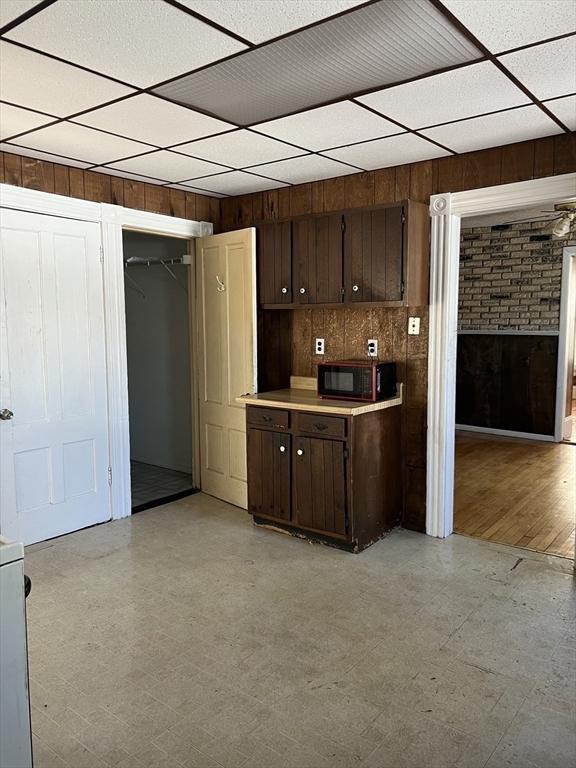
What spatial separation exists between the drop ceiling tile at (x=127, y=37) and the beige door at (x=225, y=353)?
6.54ft

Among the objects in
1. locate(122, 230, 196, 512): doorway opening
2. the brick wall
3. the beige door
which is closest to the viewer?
the beige door

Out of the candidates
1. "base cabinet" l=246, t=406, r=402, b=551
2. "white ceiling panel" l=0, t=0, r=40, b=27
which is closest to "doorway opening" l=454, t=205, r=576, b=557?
"base cabinet" l=246, t=406, r=402, b=551

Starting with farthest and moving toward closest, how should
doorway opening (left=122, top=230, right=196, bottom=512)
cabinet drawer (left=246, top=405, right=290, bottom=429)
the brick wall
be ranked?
the brick wall < doorway opening (left=122, top=230, right=196, bottom=512) < cabinet drawer (left=246, top=405, right=290, bottom=429)

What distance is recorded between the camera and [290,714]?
2.19m

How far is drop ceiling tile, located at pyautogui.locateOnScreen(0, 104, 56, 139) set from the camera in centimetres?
284

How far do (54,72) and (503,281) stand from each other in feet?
19.2

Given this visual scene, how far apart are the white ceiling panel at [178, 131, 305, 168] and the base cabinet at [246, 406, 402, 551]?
1599 mm

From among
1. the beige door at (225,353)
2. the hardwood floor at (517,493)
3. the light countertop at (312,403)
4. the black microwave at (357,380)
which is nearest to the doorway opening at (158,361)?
the beige door at (225,353)

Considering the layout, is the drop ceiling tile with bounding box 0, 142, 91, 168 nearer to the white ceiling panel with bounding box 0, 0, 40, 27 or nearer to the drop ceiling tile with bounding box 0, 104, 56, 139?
the drop ceiling tile with bounding box 0, 104, 56, 139

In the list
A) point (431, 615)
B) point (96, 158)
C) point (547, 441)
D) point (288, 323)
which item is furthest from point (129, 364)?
point (547, 441)

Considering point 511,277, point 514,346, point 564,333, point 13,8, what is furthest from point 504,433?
point 13,8

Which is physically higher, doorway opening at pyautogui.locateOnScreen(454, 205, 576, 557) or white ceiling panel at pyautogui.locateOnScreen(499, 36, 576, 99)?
white ceiling panel at pyautogui.locateOnScreen(499, 36, 576, 99)

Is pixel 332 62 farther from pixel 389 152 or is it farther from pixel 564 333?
pixel 564 333

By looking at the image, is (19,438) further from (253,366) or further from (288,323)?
(288,323)
